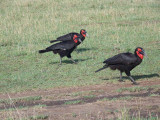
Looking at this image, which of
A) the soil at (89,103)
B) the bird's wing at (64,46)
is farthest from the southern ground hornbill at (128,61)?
the bird's wing at (64,46)

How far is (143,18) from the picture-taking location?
18.0 metres

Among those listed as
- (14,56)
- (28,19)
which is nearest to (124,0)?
(28,19)

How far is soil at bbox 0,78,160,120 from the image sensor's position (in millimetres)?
6232

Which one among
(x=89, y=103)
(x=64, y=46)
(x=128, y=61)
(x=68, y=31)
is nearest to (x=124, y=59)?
(x=128, y=61)

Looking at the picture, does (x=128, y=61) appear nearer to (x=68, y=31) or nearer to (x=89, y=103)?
(x=89, y=103)

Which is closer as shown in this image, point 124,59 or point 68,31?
point 124,59

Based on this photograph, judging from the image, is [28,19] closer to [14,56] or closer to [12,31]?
[12,31]

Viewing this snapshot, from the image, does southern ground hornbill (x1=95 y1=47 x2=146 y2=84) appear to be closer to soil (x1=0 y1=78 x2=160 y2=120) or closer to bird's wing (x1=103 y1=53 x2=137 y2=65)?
bird's wing (x1=103 y1=53 x2=137 y2=65)

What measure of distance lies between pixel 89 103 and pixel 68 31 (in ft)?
29.5

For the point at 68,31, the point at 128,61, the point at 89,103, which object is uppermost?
the point at 68,31

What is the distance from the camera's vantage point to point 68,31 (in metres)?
15.9

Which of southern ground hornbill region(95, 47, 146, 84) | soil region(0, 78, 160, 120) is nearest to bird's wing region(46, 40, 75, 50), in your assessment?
southern ground hornbill region(95, 47, 146, 84)

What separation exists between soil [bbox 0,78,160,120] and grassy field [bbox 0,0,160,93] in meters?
0.52

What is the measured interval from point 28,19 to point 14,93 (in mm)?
9193
